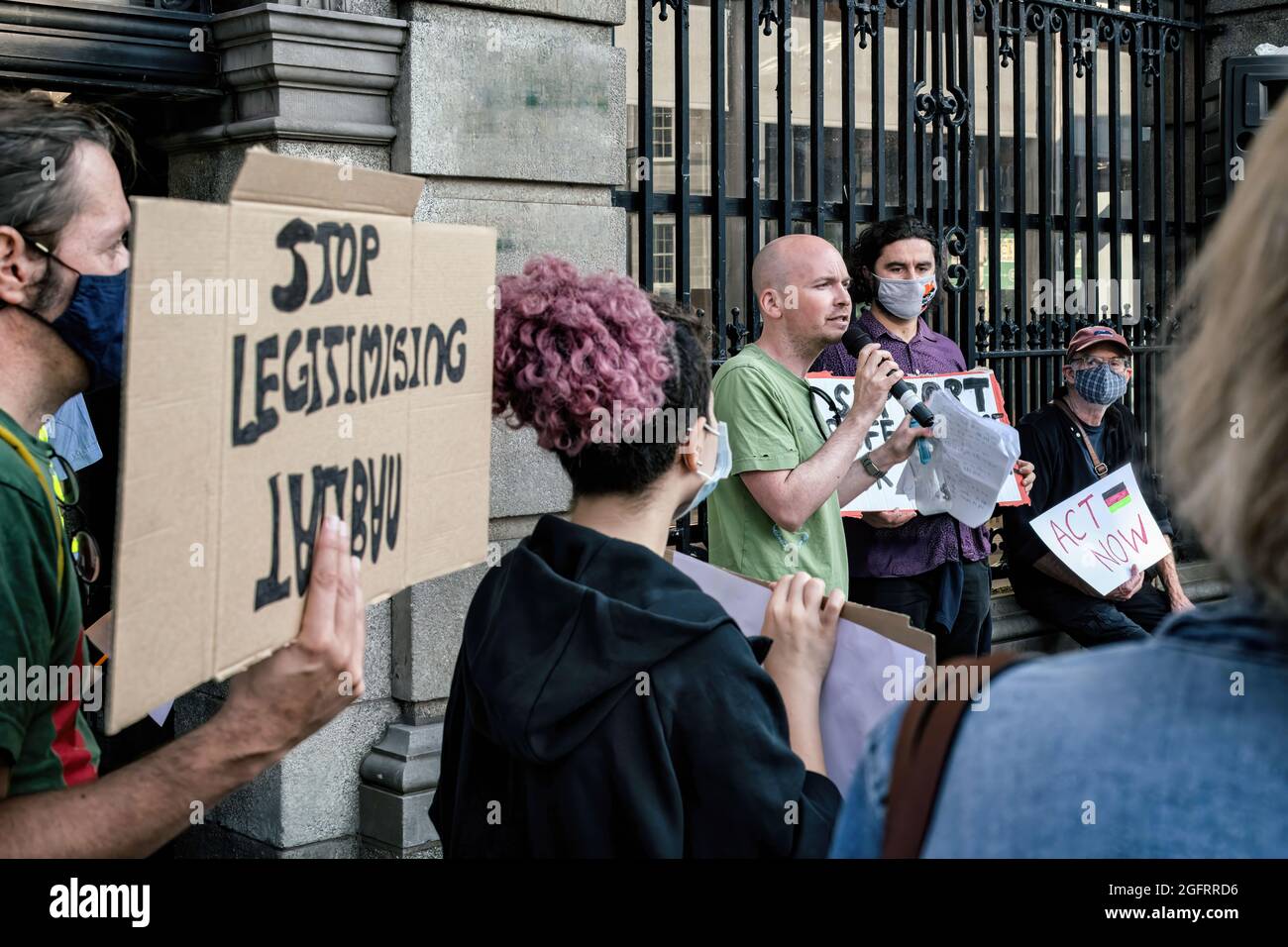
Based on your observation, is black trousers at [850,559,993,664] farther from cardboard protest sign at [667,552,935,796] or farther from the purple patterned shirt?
cardboard protest sign at [667,552,935,796]

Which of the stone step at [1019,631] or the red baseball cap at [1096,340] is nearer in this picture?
the red baseball cap at [1096,340]

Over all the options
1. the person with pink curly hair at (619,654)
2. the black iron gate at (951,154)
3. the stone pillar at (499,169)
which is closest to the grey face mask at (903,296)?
the black iron gate at (951,154)

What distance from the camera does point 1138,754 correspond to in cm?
106

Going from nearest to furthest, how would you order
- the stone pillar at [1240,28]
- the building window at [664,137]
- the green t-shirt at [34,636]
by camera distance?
the green t-shirt at [34,636] → the building window at [664,137] → the stone pillar at [1240,28]

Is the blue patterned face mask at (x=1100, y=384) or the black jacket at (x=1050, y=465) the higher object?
the blue patterned face mask at (x=1100, y=384)

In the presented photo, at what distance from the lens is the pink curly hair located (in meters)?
2.43

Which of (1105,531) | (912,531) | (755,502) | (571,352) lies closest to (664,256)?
(912,531)

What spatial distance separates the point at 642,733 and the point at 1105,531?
16.1 feet

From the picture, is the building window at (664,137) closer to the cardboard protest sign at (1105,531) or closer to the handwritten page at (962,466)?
the handwritten page at (962,466)

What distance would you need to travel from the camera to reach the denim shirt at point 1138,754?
1.03 meters

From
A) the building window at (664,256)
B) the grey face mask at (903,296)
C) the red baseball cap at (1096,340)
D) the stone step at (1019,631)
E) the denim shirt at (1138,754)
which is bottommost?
the stone step at (1019,631)

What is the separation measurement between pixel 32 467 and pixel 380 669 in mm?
2911

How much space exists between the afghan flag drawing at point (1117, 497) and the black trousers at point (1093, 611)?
1.51ft
